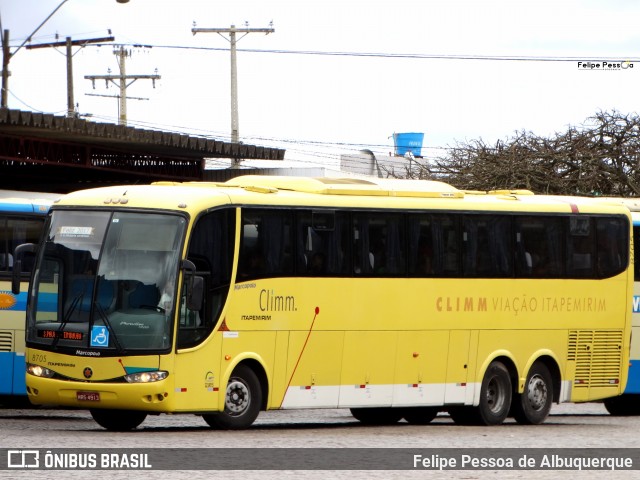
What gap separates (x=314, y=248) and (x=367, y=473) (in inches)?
249

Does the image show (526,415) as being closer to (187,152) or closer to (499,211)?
(499,211)

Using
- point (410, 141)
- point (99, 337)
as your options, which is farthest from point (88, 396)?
point (410, 141)

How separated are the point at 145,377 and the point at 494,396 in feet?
20.8

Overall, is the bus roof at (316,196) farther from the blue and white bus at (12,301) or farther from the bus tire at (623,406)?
the bus tire at (623,406)

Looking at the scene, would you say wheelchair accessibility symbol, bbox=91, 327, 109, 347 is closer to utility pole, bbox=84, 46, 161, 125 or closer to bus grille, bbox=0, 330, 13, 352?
bus grille, bbox=0, 330, 13, 352

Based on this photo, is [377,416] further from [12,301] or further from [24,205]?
[24,205]

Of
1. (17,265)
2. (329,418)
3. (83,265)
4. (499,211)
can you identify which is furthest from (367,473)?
(329,418)

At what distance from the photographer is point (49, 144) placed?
4594cm

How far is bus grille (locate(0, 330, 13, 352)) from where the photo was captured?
859 inches

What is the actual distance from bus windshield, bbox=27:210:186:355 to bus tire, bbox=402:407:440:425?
230 inches

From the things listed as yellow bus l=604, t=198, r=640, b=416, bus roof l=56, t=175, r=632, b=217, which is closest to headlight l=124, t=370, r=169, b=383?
bus roof l=56, t=175, r=632, b=217

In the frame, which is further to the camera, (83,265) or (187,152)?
(187,152)

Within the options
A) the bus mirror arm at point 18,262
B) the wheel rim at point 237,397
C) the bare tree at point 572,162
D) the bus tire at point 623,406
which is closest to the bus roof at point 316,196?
the bus mirror arm at point 18,262

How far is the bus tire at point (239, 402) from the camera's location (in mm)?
18141
